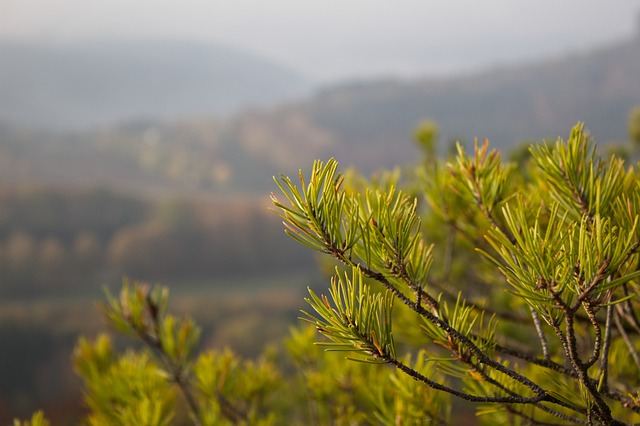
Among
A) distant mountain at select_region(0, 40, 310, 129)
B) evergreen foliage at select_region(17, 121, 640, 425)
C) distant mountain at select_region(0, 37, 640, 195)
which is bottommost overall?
evergreen foliage at select_region(17, 121, 640, 425)

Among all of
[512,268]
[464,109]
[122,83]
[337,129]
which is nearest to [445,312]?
[512,268]

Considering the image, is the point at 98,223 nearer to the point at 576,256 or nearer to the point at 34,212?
the point at 34,212

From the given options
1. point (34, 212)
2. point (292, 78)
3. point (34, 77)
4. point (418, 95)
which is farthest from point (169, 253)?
point (292, 78)

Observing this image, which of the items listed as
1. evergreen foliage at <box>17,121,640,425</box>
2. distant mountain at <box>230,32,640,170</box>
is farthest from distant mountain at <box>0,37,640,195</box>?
evergreen foliage at <box>17,121,640,425</box>

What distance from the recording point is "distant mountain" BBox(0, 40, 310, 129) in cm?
8662

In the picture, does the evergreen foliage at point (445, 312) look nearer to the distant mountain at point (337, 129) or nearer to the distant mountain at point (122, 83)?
the distant mountain at point (337, 129)

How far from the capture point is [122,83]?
98688mm

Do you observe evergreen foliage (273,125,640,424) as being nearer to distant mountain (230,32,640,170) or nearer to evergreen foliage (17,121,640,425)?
evergreen foliage (17,121,640,425)

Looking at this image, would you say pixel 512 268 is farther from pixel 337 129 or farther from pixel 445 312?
pixel 337 129

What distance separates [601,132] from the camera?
45094 millimetres

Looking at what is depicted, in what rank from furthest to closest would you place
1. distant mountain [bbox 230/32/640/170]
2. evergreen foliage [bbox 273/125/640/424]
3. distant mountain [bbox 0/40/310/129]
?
distant mountain [bbox 0/40/310/129] → distant mountain [bbox 230/32/640/170] → evergreen foliage [bbox 273/125/640/424]

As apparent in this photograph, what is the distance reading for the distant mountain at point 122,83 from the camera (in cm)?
8662

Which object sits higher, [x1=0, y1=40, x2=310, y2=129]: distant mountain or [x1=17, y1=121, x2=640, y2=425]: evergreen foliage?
[x1=0, y1=40, x2=310, y2=129]: distant mountain

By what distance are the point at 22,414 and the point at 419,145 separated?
36.8ft
